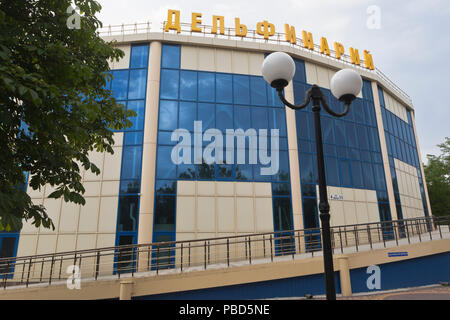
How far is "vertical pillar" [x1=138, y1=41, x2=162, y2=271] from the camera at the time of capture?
14.5 meters

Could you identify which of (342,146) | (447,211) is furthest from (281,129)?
(447,211)

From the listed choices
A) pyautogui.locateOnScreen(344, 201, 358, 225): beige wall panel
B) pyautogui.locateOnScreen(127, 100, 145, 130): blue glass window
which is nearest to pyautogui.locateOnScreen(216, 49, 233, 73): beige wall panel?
pyautogui.locateOnScreen(127, 100, 145, 130): blue glass window

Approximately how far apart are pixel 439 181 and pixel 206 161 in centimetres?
3208

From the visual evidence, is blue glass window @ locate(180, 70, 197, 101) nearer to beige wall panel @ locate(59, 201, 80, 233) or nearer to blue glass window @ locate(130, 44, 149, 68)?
blue glass window @ locate(130, 44, 149, 68)

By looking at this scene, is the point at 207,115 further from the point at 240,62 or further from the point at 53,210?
the point at 53,210

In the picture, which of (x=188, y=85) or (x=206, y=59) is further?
(x=206, y=59)

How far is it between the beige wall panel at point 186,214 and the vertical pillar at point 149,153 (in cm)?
136

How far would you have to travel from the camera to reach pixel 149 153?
1544cm

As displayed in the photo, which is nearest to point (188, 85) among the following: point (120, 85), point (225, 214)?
point (120, 85)

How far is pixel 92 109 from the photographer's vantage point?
206 inches

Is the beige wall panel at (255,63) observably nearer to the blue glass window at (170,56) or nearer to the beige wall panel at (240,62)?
the beige wall panel at (240,62)

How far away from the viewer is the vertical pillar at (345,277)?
31.2 feet

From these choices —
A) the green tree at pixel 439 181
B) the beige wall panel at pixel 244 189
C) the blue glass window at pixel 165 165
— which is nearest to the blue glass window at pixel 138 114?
the blue glass window at pixel 165 165

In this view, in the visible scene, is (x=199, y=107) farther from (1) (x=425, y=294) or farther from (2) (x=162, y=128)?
(1) (x=425, y=294)
